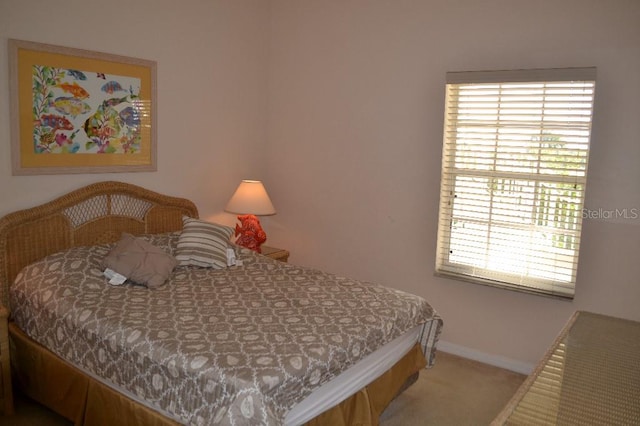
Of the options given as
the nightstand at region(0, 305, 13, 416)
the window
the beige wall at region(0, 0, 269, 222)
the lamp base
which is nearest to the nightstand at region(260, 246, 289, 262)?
the lamp base

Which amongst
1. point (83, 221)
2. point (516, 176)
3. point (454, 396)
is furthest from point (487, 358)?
point (83, 221)

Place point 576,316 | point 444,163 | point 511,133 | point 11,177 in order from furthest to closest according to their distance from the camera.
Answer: point 444,163, point 511,133, point 11,177, point 576,316

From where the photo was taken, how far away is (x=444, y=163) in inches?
151

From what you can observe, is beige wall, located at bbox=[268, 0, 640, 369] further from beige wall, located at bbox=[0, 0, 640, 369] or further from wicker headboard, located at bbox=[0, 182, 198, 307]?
wicker headboard, located at bbox=[0, 182, 198, 307]

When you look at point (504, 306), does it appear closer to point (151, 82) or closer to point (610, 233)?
point (610, 233)

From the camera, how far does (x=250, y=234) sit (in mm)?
4160

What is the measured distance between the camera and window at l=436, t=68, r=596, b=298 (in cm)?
334

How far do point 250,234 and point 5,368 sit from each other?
6.19 ft

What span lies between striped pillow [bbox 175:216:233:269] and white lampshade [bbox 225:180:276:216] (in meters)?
0.50

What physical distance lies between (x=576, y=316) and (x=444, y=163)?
194cm

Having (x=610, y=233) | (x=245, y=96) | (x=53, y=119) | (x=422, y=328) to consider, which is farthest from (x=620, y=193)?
(x=53, y=119)

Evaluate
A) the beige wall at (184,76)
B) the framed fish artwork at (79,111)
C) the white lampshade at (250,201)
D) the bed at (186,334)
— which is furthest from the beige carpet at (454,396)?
the framed fish artwork at (79,111)

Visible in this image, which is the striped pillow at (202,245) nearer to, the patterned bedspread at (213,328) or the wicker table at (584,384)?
the patterned bedspread at (213,328)

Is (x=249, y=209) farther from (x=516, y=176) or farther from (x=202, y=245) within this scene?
(x=516, y=176)
